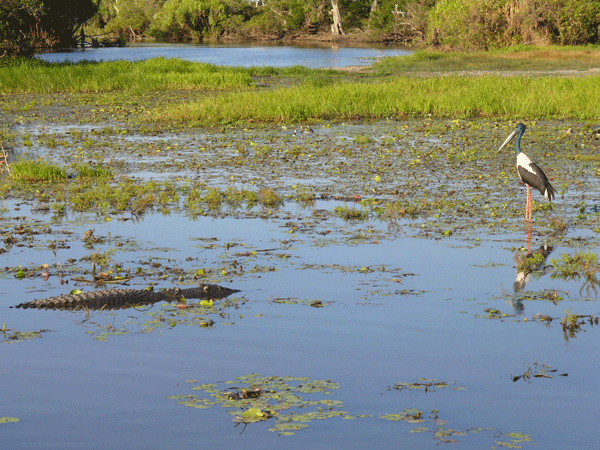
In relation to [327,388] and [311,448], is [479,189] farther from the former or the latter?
[311,448]

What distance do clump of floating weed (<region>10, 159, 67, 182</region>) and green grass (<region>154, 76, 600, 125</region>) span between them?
666 centimetres

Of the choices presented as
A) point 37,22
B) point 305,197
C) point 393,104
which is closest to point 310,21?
point 37,22

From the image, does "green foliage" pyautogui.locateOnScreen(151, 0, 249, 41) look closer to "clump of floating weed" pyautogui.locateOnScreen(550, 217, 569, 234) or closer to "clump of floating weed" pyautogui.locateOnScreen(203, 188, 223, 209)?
"clump of floating weed" pyautogui.locateOnScreen(203, 188, 223, 209)

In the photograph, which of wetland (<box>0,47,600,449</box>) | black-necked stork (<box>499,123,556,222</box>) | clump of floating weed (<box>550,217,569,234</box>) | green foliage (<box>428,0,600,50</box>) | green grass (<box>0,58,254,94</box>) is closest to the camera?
wetland (<box>0,47,600,449</box>)

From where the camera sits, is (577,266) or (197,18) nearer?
(577,266)

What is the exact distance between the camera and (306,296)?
645cm

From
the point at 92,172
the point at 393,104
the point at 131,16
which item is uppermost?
the point at 131,16

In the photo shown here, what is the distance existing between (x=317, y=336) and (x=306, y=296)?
3.01 ft

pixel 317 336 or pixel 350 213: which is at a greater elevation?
pixel 350 213

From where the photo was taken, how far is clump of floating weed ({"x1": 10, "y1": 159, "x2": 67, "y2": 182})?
11.8m

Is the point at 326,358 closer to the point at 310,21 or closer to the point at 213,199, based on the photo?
the point at 213,199

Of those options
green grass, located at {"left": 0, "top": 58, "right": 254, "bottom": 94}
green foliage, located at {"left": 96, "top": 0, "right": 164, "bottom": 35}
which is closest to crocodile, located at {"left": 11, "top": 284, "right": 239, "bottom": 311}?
green grass, located at {"left": 0, "top": 58, "right": 254, "bottom": 94}

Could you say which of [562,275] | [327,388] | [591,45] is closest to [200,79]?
[562,275]

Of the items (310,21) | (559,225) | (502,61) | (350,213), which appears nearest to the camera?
(559,225)
